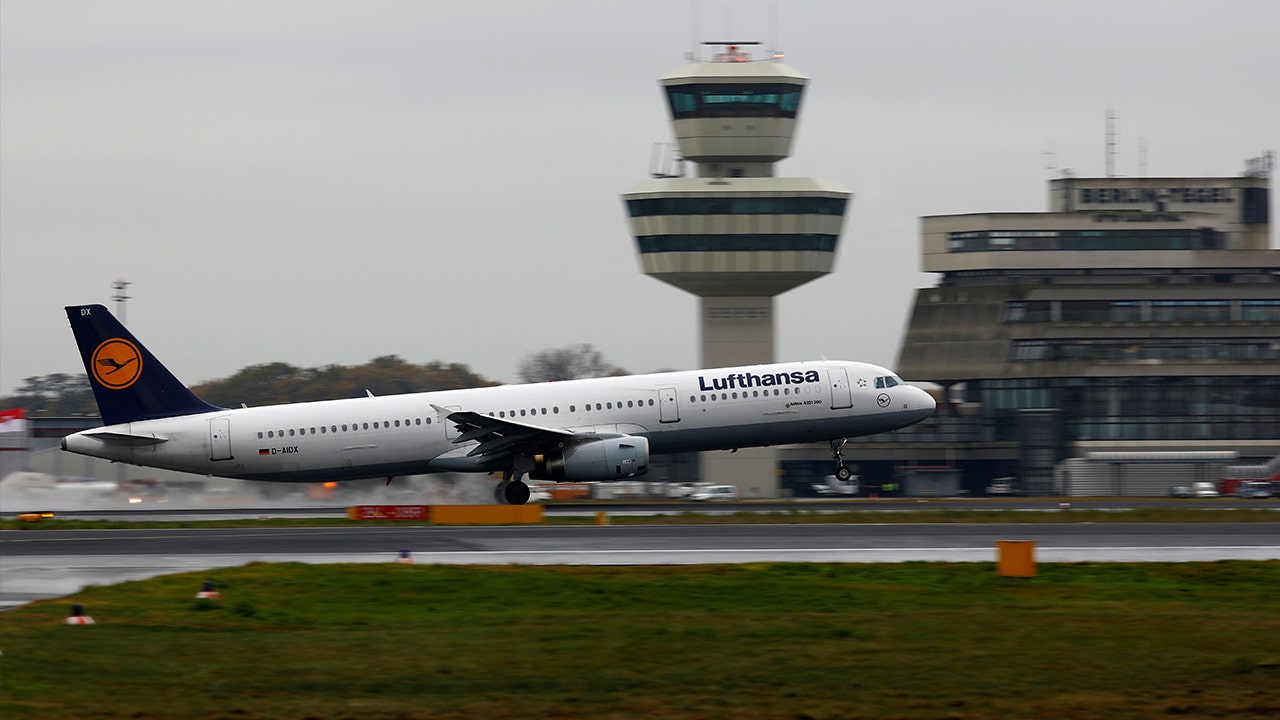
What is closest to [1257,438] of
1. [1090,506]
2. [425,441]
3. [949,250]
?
[949,250]

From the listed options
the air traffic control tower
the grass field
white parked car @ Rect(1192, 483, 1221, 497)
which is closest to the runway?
the grass field

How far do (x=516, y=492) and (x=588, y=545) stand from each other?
12.3 m

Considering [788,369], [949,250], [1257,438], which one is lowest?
[1257,438]

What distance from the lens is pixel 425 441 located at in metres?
44.7

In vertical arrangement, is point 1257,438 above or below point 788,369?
below

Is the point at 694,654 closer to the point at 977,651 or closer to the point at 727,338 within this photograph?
the point at 977,651

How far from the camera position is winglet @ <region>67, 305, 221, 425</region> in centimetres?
4419

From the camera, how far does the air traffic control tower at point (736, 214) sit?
9262 cm

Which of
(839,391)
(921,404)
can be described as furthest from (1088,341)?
(839,391)

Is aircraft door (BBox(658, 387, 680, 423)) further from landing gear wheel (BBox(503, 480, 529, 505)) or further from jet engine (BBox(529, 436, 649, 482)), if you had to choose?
landing gear wheel (BBox(503, 480, 529, 505))

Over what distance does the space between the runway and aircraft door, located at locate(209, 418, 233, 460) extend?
5.94 m

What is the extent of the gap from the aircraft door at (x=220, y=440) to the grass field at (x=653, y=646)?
18.7 meters

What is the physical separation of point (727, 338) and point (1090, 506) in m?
46.2

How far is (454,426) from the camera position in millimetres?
44531
